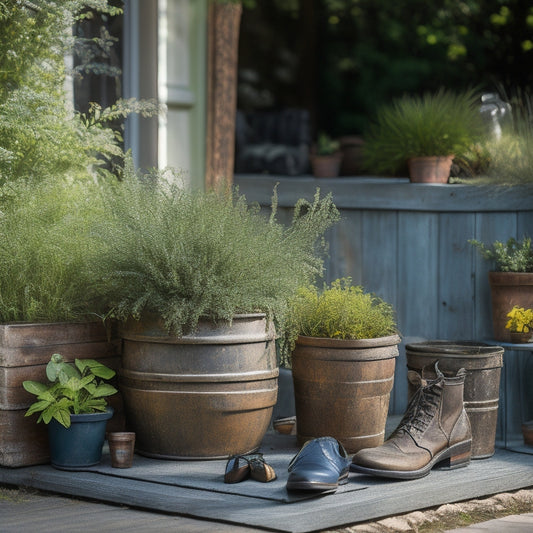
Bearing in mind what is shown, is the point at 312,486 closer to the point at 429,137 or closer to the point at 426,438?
the point at 426,438

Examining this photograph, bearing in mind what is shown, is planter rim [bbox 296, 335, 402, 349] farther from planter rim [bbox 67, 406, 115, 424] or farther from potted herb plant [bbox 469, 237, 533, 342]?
planter rim [bbox 67, 406, 115, 424]

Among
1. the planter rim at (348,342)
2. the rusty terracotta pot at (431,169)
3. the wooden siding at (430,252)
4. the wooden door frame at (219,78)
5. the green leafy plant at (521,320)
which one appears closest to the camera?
the planter rim at (348,342)

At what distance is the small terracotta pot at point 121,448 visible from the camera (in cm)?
396

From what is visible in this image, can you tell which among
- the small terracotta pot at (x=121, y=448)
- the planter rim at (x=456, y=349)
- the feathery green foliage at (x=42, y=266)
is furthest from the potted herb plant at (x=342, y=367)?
the feathery green foliage at (x=42, y=266)

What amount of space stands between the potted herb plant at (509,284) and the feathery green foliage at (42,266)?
1.82 meters

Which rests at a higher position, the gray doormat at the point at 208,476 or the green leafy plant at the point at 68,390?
the green leafy plant at the point at 68,390

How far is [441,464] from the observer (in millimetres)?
4070

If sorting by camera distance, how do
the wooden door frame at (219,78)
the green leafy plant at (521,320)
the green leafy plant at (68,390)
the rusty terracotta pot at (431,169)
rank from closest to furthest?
the green leafy plant at (68,390), the green leafy plant at (521,320), the rusty terracotta pot at (431,169), the wooden door frame at (219,78)

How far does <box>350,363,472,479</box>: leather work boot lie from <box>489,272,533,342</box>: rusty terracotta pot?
0.70 metres

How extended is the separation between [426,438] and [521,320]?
92cm

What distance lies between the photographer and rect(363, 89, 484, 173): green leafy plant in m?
5.43

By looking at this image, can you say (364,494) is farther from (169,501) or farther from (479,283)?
(479,283)

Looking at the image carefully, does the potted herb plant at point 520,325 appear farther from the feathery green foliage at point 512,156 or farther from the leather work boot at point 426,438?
the feathery green foliage at point 512,156

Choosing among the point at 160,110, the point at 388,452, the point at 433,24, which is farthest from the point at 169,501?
the point at 433,24
